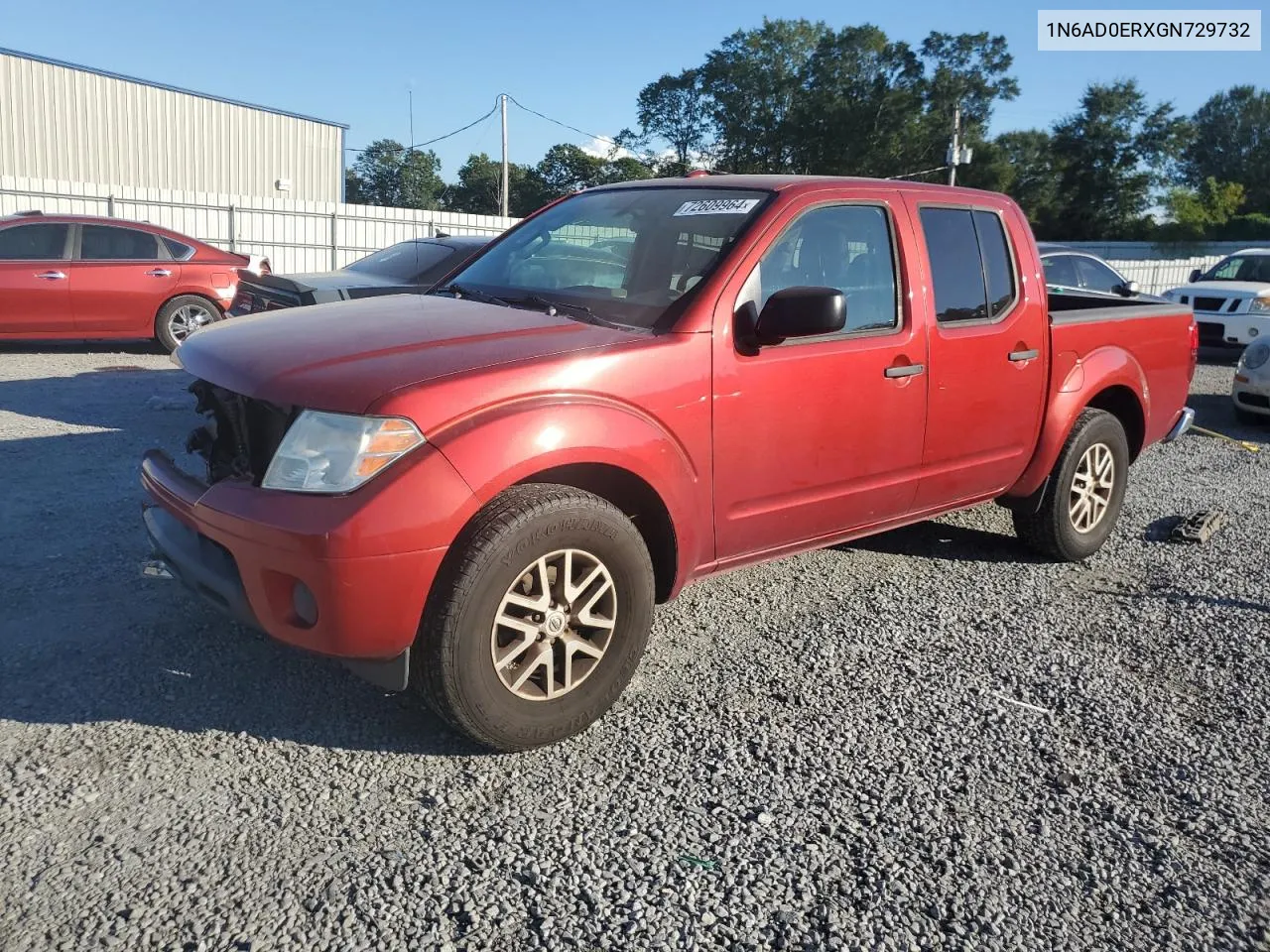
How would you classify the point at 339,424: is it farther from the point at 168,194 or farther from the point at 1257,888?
the point at 168,194

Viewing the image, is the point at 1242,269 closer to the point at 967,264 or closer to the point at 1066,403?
the point at 1066,403

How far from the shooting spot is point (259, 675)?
356 cm

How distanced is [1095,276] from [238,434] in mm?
13365

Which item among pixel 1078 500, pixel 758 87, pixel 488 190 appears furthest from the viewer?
pixel 758 87

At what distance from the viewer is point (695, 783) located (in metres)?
3.00

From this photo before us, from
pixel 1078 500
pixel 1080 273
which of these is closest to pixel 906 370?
pixel 1078 500

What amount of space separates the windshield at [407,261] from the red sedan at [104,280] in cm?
286

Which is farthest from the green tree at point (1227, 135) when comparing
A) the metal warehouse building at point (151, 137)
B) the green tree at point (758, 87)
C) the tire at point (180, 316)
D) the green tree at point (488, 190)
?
the tire at point (180, 316)

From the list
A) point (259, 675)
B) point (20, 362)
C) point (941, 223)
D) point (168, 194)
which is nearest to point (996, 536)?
point (941, 223)

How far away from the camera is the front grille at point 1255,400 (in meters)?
9.55

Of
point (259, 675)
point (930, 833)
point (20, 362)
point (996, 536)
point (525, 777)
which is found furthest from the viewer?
point (20, 362)

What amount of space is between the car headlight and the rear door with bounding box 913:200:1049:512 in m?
2.40

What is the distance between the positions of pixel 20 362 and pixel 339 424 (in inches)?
370

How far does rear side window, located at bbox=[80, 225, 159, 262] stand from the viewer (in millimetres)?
10789
